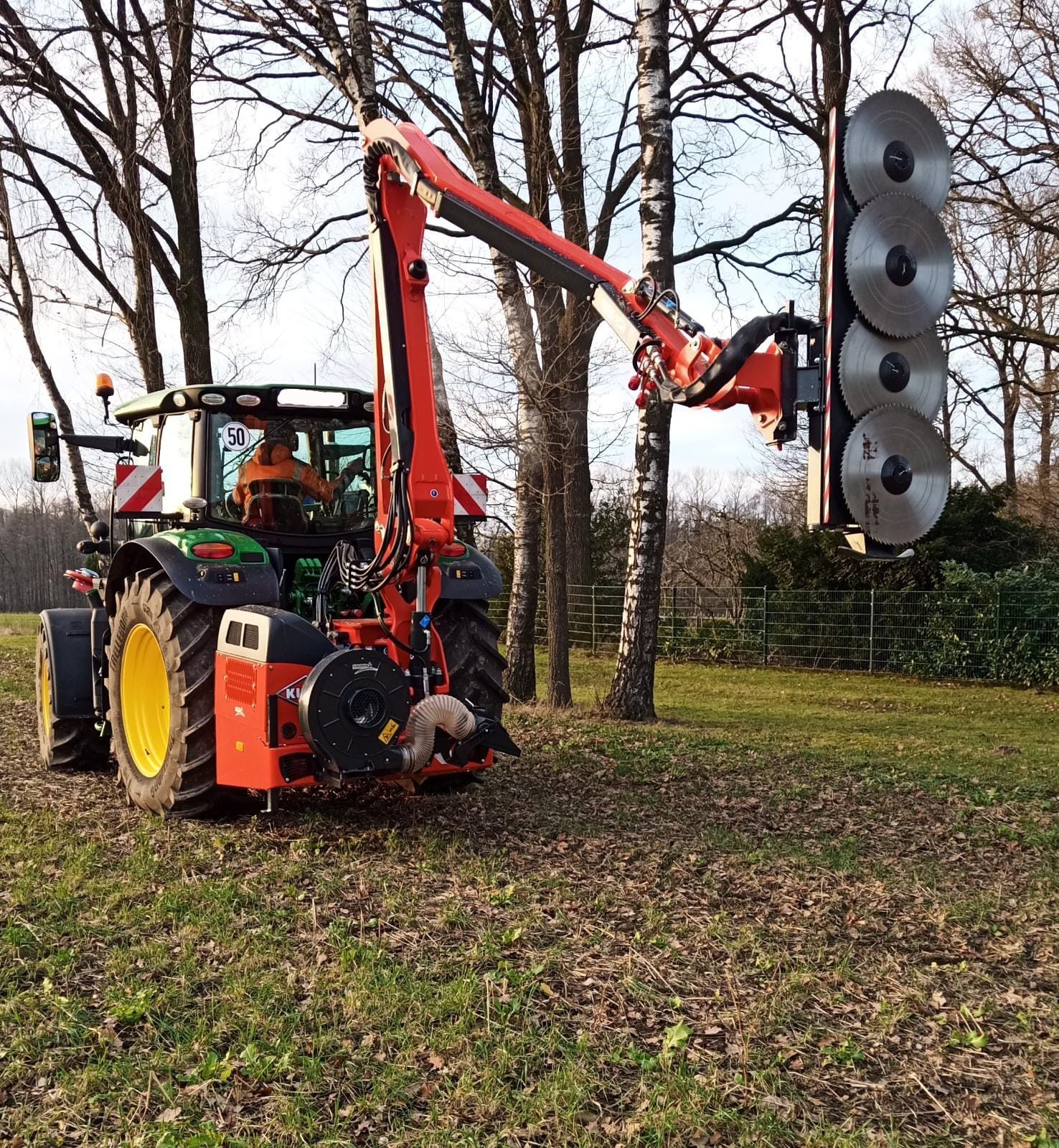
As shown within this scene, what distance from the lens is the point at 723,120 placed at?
14.9m

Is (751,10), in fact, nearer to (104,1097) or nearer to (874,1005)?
(874,1005)

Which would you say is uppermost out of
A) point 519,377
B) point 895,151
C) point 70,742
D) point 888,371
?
point 519,377

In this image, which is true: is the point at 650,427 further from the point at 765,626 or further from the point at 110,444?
the point at 765,626

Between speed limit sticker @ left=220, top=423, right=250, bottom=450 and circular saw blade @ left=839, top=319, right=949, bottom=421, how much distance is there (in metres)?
3.73

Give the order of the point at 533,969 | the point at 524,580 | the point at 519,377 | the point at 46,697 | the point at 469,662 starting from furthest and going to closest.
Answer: the point at 524,580 < the point at 519,377 < the point at 46,697 < the point at 469,662 < the point at 533,969

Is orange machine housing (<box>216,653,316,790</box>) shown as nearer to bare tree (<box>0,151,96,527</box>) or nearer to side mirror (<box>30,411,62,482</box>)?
side mirror (<box>30,411,62,482</box>)

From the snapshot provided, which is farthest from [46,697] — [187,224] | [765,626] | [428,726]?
[765,626]

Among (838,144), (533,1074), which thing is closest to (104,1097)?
(533,1074)

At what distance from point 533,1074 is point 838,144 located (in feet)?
11.7

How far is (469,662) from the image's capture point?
20.5ft

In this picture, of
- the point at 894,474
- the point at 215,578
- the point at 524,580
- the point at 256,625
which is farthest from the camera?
the point at 524,580

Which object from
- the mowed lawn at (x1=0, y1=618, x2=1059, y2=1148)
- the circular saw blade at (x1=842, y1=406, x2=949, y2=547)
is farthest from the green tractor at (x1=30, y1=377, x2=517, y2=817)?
the circular saw blade at (x1=842, y1=406, x2=949, y2=547)

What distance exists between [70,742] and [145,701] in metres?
1.14

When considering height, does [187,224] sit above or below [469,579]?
above
